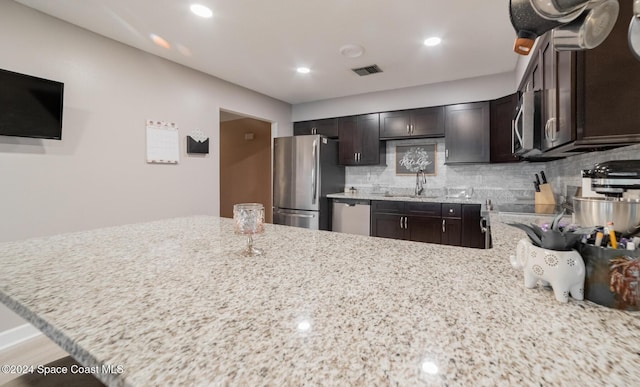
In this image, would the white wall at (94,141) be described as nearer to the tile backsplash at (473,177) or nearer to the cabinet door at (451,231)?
the tile backsplash at (473,177)

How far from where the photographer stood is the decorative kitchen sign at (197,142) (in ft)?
→ 10.2

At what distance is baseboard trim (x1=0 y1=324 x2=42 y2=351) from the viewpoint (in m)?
1.96

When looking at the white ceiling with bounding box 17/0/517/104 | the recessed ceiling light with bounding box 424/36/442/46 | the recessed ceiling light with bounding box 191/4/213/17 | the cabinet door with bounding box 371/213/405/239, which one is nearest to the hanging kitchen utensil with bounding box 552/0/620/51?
the white ceiling with bounding box 17/0/517/104

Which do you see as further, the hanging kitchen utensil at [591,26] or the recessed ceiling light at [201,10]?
the recessed ceiling light at [201,10]

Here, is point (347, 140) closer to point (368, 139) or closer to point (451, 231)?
point (368, 139)

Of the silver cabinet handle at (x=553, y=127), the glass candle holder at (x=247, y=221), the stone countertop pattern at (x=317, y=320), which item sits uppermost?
the silver cabinet handle at (x=553, y=127)

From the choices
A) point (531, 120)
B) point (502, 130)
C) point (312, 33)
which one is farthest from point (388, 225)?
point (312, 33)

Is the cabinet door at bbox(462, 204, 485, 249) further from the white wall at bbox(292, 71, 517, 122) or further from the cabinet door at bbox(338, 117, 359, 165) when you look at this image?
the cabinet door at bbox(338, 117, 359, 165)

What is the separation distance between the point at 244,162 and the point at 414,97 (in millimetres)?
3370

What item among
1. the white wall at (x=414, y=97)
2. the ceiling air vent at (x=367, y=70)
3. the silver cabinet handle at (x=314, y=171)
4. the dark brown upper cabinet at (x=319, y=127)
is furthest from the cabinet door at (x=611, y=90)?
the dark brown upper cabinet at (x=319, y=127)

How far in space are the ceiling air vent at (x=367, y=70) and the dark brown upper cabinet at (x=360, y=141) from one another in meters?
0.82

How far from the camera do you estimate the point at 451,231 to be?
316 cm

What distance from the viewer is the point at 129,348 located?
1.48ft

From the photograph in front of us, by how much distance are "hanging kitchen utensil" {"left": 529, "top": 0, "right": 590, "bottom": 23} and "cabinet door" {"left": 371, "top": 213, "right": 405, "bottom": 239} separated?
115 inches
